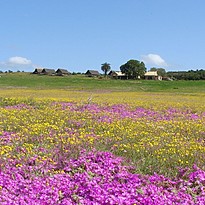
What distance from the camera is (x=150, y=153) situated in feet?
28.0

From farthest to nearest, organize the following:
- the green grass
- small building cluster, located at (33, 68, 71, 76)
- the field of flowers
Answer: small building cluster, located at (33, 68, 71, 76) < the green grass < the field of flowers

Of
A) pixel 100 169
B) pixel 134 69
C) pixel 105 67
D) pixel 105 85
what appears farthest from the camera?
pixel 105 67

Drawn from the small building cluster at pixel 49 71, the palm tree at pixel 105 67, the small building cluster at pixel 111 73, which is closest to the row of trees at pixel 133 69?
the small building cluster at pixel 111 73

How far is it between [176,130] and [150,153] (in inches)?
181

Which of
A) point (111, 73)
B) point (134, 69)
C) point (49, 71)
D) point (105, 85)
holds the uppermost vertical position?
point (134, 69)

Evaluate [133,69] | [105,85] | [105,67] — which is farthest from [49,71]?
[105,85]

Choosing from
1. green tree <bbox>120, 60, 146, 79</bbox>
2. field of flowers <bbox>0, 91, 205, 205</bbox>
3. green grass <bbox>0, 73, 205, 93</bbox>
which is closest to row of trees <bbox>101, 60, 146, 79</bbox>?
green tree <bbox>120, 60, 146, 79</bbox>

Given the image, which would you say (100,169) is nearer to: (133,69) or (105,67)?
(133,69)

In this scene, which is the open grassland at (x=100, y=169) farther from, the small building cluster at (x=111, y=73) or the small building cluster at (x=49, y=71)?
the small building cluster at (x=49, y=71)

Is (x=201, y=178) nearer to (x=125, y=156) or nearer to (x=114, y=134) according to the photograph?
(x=125, y=156)

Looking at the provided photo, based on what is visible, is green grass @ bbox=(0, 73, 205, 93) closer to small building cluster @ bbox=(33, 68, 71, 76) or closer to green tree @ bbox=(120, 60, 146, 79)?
green tree @ bbox=(120, 60, 146, 79)

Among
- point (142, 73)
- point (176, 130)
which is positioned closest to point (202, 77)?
point (142, 73)

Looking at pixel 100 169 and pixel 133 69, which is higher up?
pixel 133 69

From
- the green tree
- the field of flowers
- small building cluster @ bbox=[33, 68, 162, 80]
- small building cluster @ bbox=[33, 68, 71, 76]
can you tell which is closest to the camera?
the field of flowers
